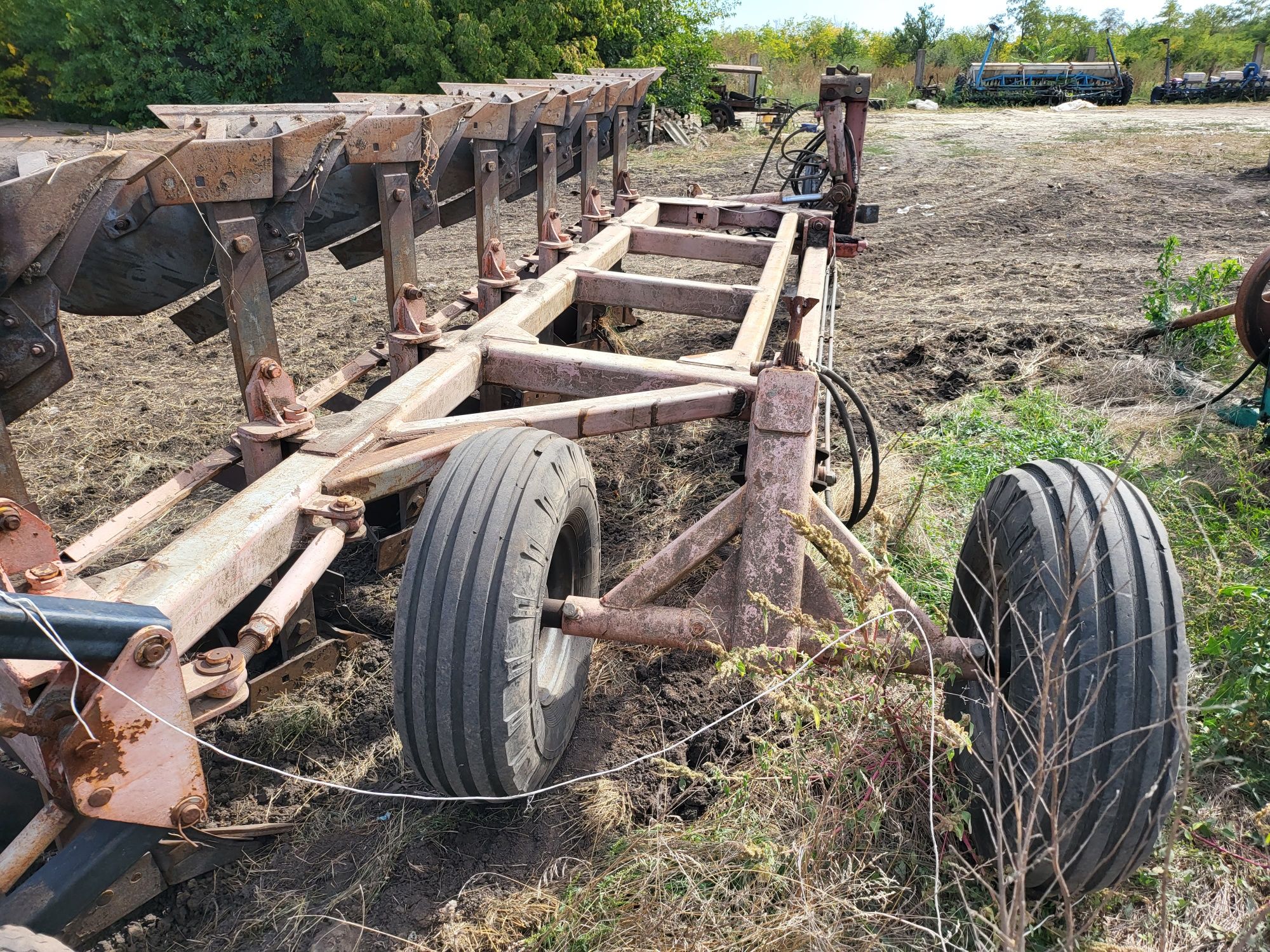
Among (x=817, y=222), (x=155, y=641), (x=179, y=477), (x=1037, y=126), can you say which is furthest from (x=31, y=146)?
(x=1037, y=126)

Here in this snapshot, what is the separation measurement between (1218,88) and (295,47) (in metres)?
25.4

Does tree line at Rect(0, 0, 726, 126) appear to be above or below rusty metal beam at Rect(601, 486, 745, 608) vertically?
above

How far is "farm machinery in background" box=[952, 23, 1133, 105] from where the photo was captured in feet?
88.2

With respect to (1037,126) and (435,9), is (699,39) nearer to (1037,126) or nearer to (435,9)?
(435,9)

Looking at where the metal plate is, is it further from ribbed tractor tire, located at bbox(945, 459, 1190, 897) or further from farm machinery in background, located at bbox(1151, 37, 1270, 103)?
farm machinery in background, located at bbox(1151, 37, 1270, 103)

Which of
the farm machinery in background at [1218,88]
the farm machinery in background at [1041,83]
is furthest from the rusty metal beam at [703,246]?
the farm machinery in background at [1218,88]

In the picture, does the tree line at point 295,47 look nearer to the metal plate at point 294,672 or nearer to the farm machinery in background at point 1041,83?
the metal plate at point 294,672

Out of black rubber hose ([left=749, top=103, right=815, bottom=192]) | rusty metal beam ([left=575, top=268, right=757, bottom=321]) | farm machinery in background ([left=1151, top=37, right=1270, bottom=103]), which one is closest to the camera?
rusty metal beam ([left=575, top=268, right=757, bottom=321])

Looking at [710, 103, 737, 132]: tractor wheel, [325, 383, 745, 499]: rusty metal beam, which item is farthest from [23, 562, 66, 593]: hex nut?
[710, 103, 737, 132]: tractor wheel

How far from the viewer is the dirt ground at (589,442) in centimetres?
250

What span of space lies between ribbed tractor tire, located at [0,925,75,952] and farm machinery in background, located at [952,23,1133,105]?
30874mm

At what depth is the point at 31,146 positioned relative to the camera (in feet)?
8.63

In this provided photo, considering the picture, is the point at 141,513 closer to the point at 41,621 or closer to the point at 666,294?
the point at 41,621

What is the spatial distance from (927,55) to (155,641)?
42.2 meters
